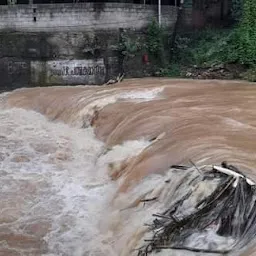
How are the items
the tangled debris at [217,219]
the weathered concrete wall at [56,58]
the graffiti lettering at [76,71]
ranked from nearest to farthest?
the tangled debris at [217,219] < the weathered concrete wall at [56,58] < the graffiti lettering at [76,71]

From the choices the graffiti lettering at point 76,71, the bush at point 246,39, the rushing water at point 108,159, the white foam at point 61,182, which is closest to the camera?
the rushing water at point 108,159

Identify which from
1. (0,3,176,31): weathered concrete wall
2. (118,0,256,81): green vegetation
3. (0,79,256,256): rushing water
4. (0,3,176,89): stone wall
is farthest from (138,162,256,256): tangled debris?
(0,3,176,31): weathered concrete wall

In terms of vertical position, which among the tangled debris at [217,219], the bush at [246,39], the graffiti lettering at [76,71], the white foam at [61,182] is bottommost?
the white foam at [61,182]

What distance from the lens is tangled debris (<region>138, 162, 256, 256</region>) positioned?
4.07m

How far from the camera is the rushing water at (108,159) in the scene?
17.0 feet

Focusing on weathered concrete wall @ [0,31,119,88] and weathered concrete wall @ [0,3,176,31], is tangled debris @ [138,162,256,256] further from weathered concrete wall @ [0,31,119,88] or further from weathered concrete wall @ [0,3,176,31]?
weathered concrete wall @ [0,3,176,31]

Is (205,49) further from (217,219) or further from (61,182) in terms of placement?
(217,219)

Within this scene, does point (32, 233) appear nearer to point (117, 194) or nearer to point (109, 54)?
point (117, 194)

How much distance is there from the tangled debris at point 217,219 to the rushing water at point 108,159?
0.08 m

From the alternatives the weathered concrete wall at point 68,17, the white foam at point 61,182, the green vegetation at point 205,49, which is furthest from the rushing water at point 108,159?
the weathered concrete wall at point 68,17

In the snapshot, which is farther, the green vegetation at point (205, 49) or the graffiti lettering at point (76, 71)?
the graffiti lettering at point (76, 71)

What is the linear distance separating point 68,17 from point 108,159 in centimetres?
896

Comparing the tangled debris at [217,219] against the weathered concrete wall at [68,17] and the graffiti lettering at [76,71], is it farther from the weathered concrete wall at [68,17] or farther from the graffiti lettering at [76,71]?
the weathered concrete wall at [68,17]

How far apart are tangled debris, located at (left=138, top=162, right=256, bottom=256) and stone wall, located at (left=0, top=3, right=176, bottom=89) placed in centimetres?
1071
